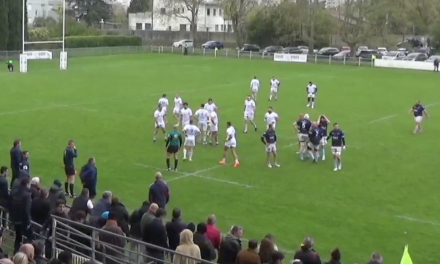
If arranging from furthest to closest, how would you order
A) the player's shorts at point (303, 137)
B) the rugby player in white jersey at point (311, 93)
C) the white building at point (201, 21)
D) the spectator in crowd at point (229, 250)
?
the white building at point (201, 21) < the rugby player in white jersey at point (311, 93) < the player's shorts at point (303, 137) < the spectator in crowd at point (229, 250)

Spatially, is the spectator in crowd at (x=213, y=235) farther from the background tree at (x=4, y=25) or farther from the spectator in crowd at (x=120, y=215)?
the background tree at (x=4, y=25)

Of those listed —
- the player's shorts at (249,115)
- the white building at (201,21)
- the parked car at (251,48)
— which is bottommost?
the player's shorts at (249,115)

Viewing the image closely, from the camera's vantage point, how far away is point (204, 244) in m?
10.9

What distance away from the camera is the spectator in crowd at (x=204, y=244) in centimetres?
1084

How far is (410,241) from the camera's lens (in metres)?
15.3

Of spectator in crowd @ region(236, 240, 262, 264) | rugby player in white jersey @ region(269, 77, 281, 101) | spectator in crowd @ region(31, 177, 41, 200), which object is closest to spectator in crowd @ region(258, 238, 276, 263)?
spectator in crowd @ region(236, 240, 262, 264)

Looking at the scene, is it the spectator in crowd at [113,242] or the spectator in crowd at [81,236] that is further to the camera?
the spectator in crowd at [81,236]

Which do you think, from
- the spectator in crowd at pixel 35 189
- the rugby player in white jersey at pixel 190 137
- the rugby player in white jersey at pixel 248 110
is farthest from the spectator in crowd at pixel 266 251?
the rugby player in white jersey at pixel 248 110

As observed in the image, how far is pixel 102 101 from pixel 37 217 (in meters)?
22.7

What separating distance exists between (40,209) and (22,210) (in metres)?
0.38

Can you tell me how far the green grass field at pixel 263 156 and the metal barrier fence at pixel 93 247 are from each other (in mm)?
4687

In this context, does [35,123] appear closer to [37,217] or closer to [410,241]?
[37,217]

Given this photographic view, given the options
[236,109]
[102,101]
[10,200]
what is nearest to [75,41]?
[102,101]

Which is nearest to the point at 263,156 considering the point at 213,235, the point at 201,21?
the point at 213,235
